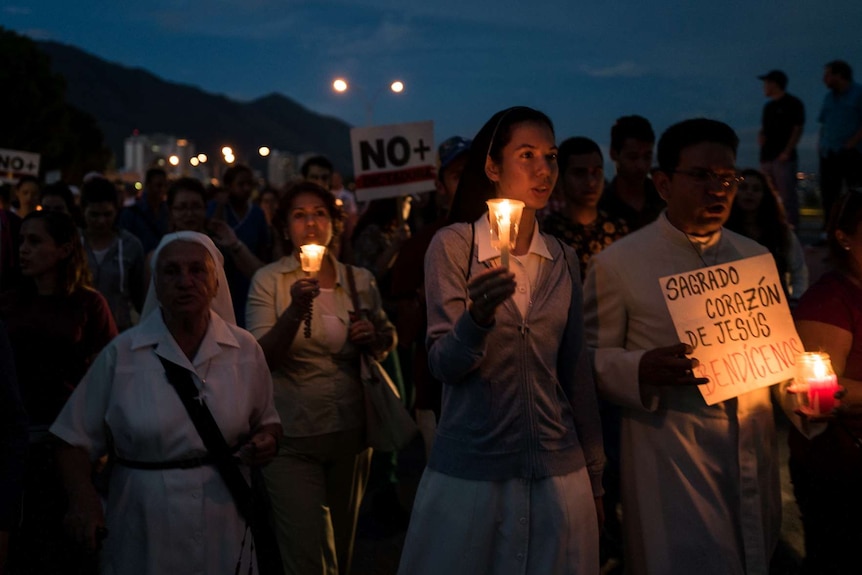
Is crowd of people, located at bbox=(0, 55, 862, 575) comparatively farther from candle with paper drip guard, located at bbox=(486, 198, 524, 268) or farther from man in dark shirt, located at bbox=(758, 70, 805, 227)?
man in dark shirt, located at bbox=(758, 70, 805, 227)

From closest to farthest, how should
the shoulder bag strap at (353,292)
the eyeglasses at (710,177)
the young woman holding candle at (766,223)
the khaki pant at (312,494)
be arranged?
the eyeglasses at (710,177)
the khaki pant at (312,494)
the shoulder bag strap at (353,292)
the young woman holding candle at (766,223)

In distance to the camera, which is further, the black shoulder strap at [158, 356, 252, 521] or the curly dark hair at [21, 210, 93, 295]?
the curly dark hair at [21, 210, 93, 295]

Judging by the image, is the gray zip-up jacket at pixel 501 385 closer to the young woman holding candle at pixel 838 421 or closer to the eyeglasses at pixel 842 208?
the young woman holding candle at pixel 838 421

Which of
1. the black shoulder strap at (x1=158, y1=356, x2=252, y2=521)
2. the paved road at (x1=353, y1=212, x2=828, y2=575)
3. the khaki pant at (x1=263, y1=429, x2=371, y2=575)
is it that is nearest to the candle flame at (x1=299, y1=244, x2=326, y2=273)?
the khaki pant at (x1=263, y1=429, x2=371, y2=575)

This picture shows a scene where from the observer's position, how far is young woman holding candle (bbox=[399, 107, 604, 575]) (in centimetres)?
316

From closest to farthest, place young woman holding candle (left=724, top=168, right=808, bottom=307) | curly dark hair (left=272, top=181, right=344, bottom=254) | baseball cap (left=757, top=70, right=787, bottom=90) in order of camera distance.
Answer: curly dark hair (left=272, top=181, right=344, bottom=254) → young woman holding candle (left=724, top=168, right=808, bottom=307) → baseball cap (left=757, top=70, right=787, bottom=90)

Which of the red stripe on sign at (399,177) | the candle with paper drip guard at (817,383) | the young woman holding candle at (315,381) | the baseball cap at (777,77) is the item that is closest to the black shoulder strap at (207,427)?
the young woman holding candle at (315,381)

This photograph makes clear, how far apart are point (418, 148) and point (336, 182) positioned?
20.8ft

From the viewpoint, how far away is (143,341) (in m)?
3.75

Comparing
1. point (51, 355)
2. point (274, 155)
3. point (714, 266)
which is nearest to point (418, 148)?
point (51, 355)

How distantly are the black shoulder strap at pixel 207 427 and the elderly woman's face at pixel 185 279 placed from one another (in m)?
0.27

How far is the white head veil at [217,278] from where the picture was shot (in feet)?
13.2

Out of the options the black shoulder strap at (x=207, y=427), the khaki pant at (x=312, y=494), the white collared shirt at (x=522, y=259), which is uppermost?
the white collared shirt at (x=522, y=259)

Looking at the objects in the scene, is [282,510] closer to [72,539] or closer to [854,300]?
[72,539]
